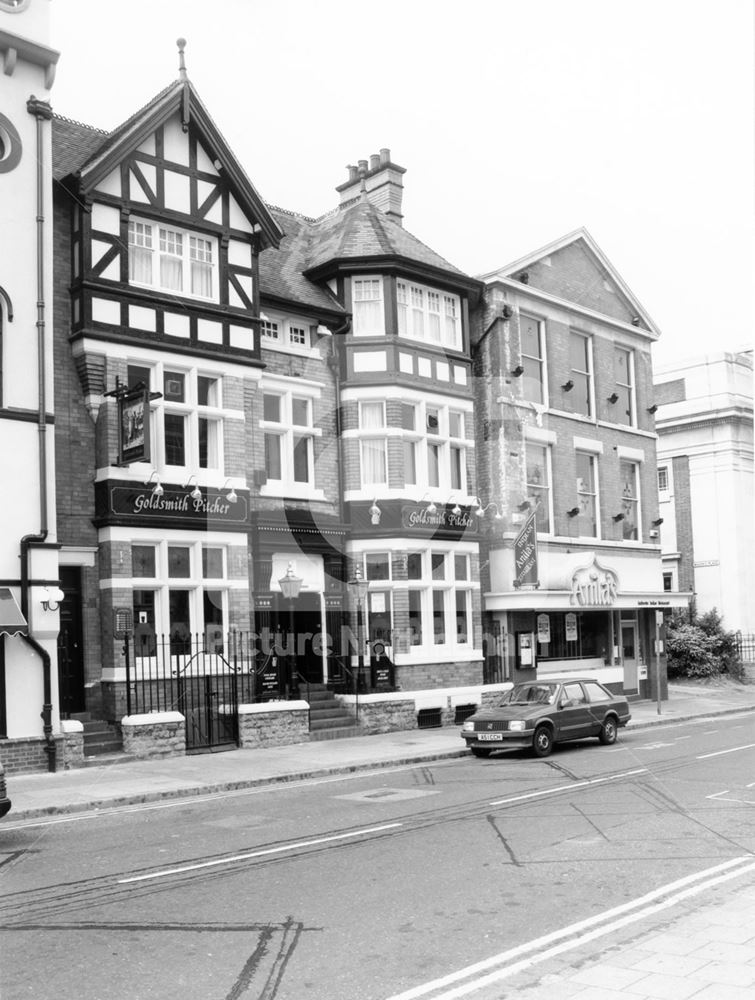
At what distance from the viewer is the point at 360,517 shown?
25.8m

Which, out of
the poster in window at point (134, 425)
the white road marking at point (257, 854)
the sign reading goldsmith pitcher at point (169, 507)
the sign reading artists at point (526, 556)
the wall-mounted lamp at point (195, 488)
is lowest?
the white road marking at point (257, 854)

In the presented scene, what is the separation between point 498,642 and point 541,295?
980cm

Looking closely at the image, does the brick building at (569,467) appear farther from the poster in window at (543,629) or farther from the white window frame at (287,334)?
the white window frame at (287,334)

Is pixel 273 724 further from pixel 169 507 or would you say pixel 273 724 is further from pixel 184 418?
pixel 184 418

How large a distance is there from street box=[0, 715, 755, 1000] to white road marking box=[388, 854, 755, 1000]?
0.03 meters

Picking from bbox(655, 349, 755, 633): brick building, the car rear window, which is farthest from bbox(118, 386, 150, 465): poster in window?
bbox(655, 349, 755, 633): brick building

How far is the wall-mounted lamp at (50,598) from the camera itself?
18.4 meters

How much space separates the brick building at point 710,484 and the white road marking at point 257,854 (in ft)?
103

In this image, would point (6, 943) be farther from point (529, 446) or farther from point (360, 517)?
point (529, 446)

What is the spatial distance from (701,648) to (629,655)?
601 cm

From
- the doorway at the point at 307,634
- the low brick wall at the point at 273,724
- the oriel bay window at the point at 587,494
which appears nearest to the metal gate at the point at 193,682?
the low brick wall at the point at 273,724

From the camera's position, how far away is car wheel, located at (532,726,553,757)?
19438 mm

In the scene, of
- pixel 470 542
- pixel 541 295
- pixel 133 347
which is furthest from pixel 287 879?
pixel 541 295

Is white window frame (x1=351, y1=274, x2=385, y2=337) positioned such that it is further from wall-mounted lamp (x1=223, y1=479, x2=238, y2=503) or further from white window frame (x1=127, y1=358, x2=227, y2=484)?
wall-mounted lamp (x1=223, y1=479, x2=238, y2=503)
